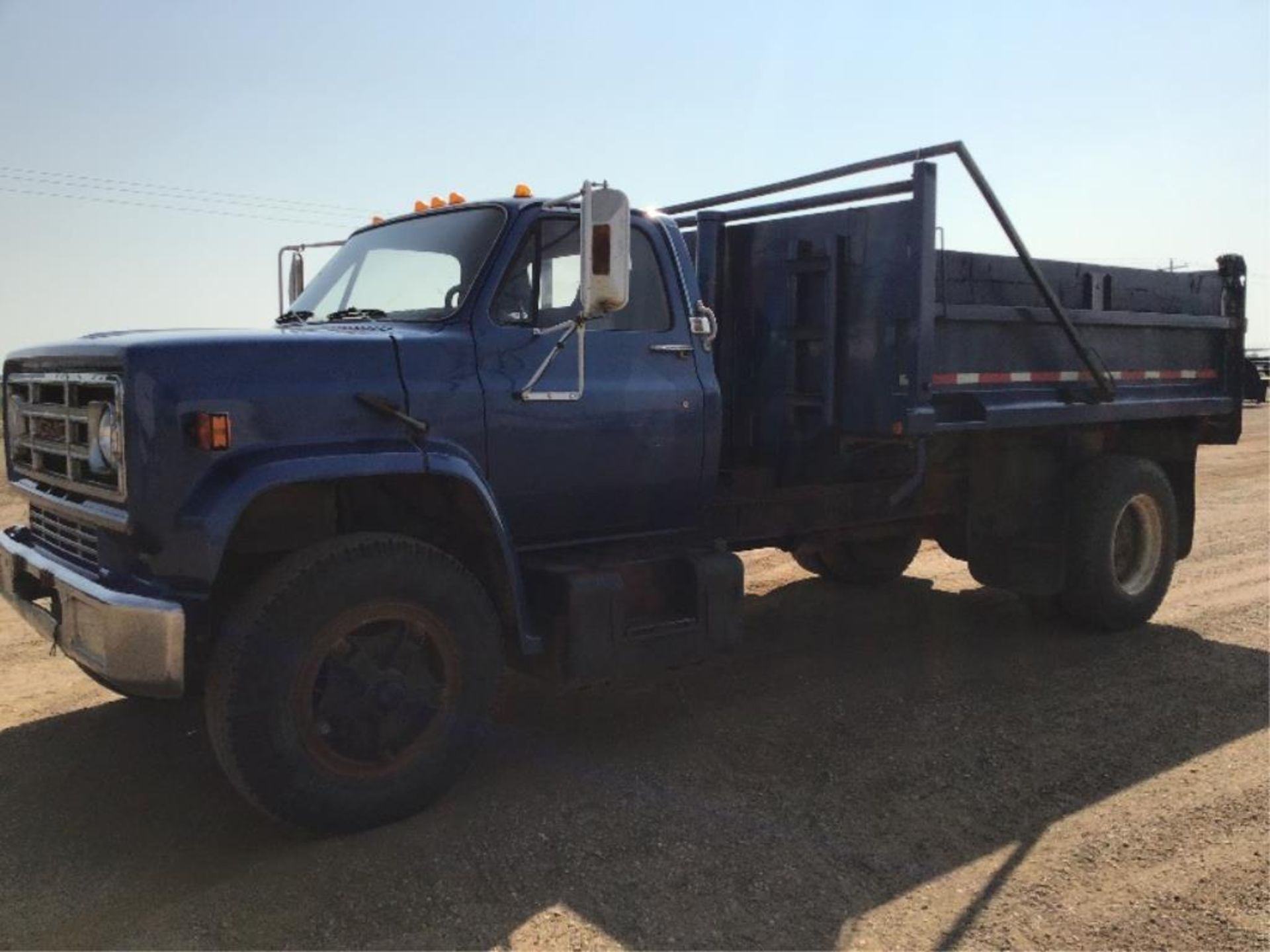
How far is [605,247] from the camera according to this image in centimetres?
390

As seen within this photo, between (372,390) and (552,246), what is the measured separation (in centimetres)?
111

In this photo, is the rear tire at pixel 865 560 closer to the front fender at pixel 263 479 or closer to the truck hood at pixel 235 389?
the front fender at pixel 263 479

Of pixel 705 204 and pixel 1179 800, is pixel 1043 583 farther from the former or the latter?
pixel 705 204

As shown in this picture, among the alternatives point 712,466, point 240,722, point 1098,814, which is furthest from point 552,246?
point 1098,814

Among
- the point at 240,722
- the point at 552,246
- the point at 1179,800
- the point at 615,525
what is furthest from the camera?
the point at 615,525

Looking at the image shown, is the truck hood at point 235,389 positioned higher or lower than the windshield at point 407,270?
lower

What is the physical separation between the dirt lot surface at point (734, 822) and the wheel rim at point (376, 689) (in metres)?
0.30

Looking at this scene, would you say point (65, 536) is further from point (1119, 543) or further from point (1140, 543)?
point (1140, 543)

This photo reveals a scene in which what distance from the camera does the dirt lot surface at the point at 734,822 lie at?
3316 mm

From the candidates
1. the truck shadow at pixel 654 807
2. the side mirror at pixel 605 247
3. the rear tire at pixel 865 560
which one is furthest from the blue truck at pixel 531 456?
the rear tire at pixel 865 560

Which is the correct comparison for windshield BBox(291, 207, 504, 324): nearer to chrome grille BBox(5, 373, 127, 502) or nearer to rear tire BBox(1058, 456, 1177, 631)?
chrome grille BBox(5, 373, 127, 502)

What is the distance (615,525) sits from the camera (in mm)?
4953

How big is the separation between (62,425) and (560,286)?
6.62ft

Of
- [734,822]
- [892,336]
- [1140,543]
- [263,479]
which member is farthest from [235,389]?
[1140,543]
